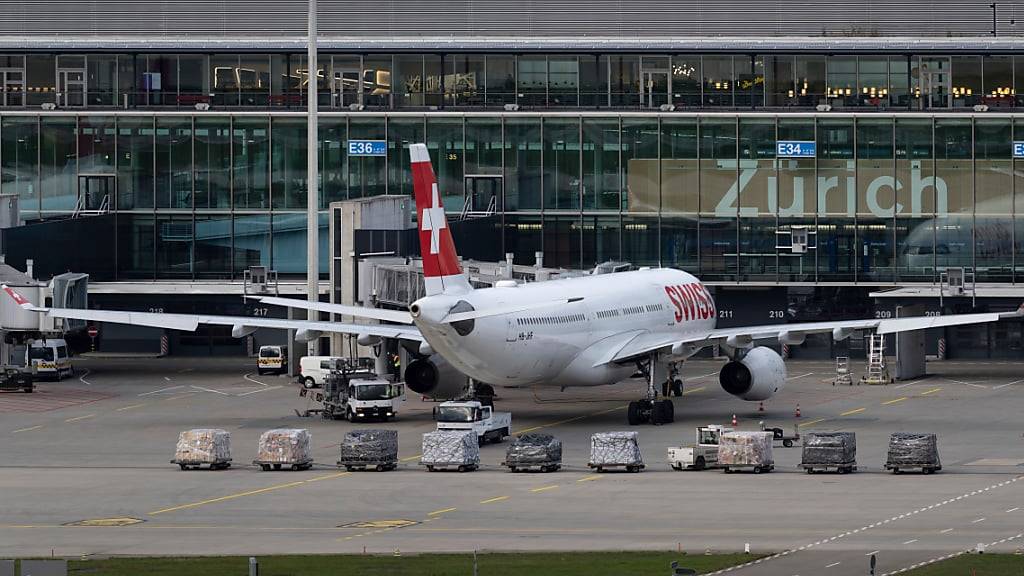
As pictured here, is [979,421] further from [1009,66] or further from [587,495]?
[1009,66]

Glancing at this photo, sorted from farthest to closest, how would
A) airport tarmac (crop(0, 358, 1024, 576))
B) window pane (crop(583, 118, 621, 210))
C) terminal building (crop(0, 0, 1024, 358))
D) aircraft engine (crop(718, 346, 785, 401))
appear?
window pane (crop(583, 118, 621, 210))
terminal building (crop(0, 0, 1024, 358))
aircraft engine (crop(718, 346, 785, 401))
airport tarmac (crop(0, 358, 1024, 576))

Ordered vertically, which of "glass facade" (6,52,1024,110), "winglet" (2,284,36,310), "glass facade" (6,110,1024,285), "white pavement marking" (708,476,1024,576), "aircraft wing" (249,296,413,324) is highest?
"glass facade" (6,52,1024,110)

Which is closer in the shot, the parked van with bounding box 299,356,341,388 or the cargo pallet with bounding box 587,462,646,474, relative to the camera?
the cargo pallet with bounding box 587,462,646,474

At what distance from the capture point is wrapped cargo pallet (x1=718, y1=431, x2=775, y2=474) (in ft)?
188

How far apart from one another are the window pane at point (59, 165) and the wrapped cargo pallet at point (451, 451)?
54.7m

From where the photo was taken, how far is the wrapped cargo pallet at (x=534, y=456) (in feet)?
190

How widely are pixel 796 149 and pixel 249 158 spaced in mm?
31000

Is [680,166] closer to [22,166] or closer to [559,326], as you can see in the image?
[22,166]

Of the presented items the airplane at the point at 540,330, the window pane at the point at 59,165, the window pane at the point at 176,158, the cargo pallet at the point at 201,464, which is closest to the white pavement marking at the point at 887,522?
the airplane at the point at 540,330

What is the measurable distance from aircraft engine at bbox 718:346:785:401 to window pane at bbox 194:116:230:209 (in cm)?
4188

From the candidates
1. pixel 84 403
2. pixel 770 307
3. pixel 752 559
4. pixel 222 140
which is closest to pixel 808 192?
pixel 770 307

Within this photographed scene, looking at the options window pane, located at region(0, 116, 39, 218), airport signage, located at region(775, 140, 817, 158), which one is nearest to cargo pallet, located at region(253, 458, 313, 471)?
airport signage, located at region(775, 140, 817, 158)

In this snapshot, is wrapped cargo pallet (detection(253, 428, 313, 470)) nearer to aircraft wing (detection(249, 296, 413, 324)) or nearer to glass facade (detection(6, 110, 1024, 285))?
aircraft wing (detection(249, 296, 413, 324))

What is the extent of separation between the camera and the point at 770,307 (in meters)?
108
